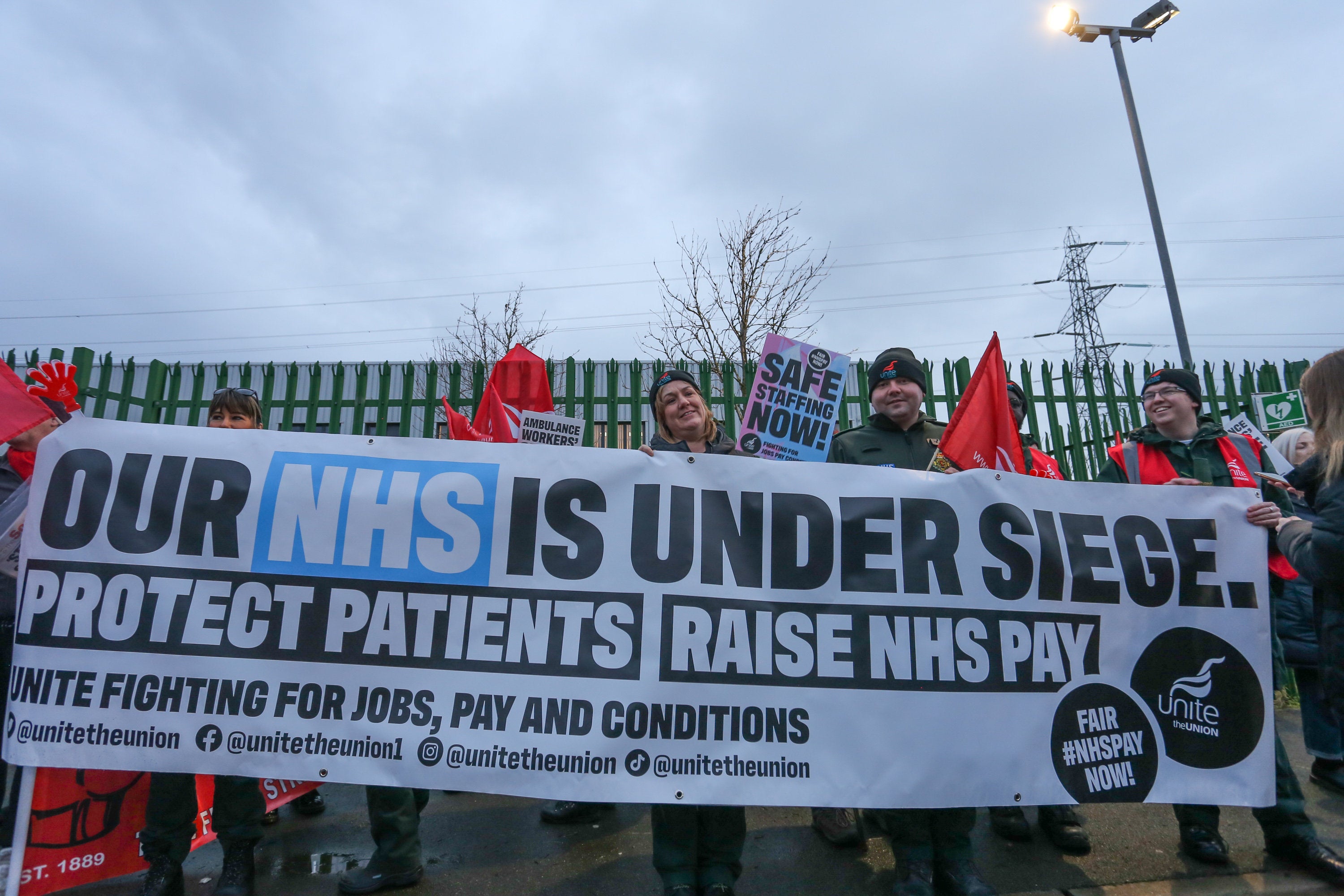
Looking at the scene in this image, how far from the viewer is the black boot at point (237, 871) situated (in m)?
3.00

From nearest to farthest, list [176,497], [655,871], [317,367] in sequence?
[176,497]
[655,871]
[317,367]

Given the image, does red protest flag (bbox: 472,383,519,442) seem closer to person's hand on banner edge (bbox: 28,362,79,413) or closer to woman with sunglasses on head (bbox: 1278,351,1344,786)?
person's hand on banner edge (bbox: 28,362,79,413)

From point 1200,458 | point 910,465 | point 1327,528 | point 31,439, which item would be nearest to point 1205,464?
point 1200,458

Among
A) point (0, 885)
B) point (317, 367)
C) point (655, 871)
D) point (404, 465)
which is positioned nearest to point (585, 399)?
point (317, 367)

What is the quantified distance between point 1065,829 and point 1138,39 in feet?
31.3

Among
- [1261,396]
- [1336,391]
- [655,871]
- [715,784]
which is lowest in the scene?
[655,871]

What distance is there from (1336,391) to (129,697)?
14.6 feet

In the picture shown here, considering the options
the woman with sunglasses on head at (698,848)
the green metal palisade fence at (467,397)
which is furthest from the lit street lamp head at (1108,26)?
the woman with sunglasses on head at (698,848)

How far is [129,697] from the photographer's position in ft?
8.79

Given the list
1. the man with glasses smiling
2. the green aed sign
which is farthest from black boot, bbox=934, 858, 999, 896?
the green aed sign

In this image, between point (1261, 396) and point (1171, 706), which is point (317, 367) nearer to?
point (1171, 706)

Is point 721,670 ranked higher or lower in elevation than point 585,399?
lower

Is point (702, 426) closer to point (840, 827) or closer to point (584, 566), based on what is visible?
point (584, 566)

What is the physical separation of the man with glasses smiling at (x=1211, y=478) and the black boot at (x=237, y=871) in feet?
12.8
